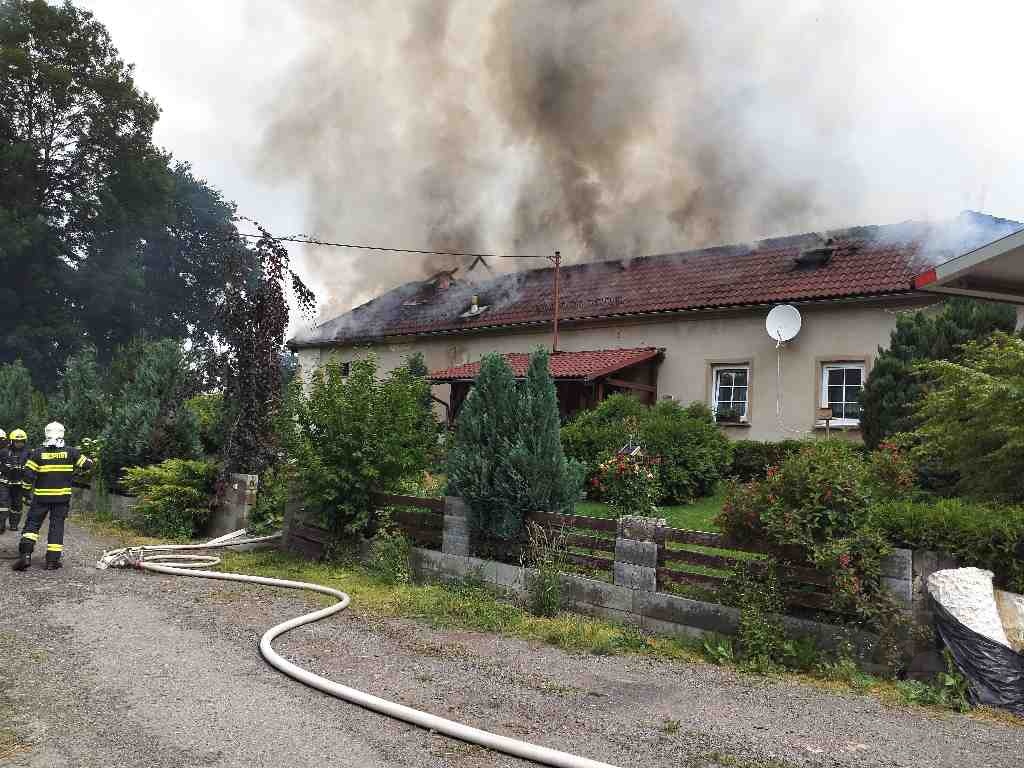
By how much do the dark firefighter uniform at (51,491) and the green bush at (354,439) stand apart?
2501 millimetres

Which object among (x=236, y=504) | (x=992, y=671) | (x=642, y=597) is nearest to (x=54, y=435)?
(x=236, y=504)

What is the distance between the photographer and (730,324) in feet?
60.7

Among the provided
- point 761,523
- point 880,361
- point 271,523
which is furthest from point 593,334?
point 761,523

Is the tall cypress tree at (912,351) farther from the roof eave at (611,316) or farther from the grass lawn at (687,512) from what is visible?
the grass lawn at (687,512)

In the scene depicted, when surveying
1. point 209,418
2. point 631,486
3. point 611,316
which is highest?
point 611,316

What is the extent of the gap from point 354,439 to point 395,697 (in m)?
4.95

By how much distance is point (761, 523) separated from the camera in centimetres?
638

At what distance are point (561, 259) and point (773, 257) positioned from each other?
5.04 m

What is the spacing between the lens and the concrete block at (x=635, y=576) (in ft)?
23.6

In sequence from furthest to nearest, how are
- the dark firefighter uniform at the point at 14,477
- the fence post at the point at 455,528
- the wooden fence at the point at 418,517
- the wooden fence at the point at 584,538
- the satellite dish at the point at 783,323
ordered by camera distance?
1. the satellite dish at the point at 783,323
2. the dark firefighter uniform at the point at 14,477
3. the wooden fence at the point at 418,517
4. the fence post at the point at 455,528
5. the wooden fence at the point at 584,538

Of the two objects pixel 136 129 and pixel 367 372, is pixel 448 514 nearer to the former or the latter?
pixel 367 372

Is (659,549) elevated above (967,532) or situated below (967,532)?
below

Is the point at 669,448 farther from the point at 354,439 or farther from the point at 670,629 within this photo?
the point at 670,629

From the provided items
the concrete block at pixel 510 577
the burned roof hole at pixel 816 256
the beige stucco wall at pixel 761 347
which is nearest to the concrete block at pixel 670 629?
the concrete block at pixel 510 577
